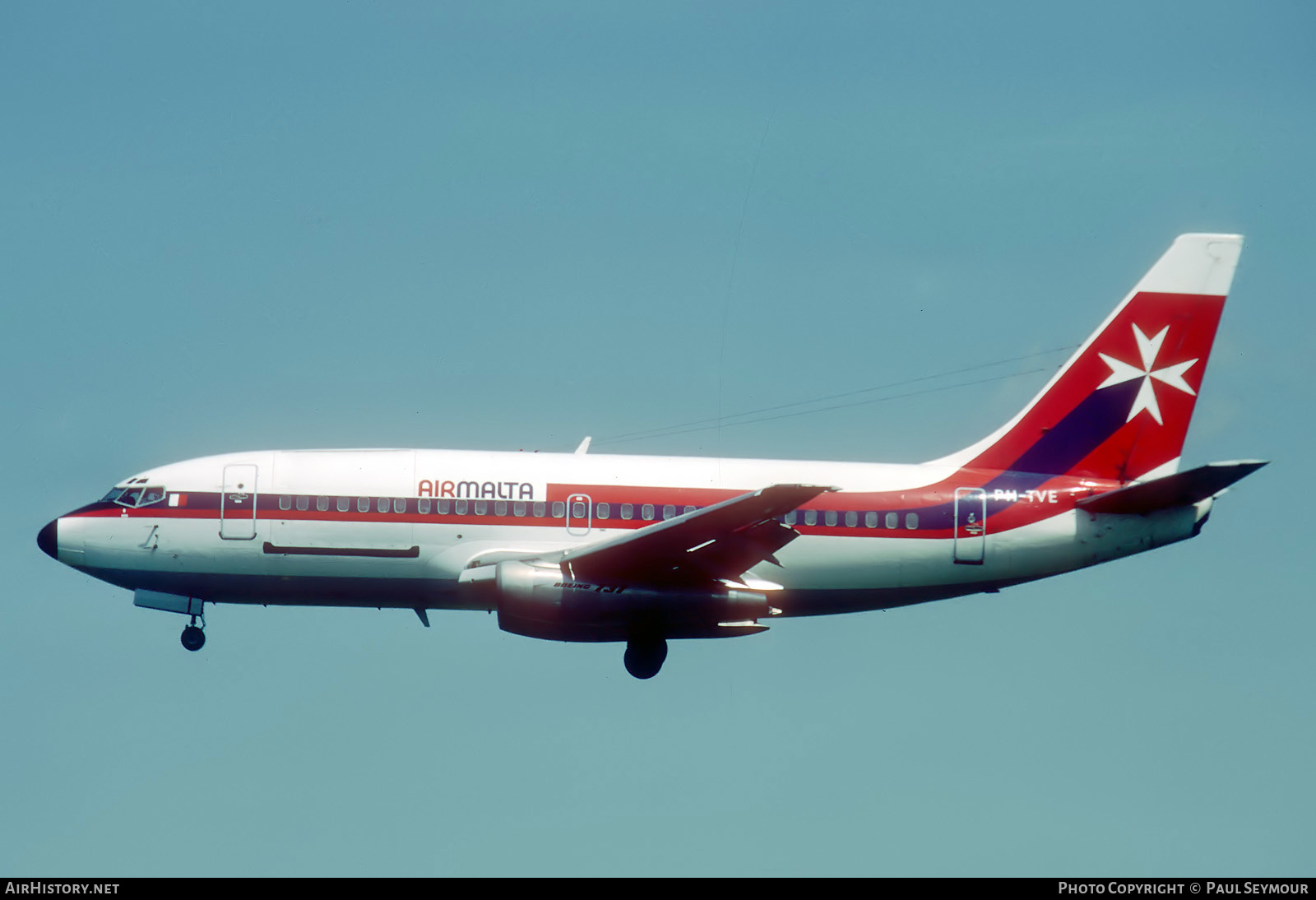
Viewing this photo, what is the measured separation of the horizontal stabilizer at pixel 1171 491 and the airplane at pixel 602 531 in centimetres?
7

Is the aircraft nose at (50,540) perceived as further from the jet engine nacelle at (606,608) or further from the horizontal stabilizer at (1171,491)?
the horizontal stabilizer at (1171,491)

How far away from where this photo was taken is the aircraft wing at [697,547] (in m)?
35.9

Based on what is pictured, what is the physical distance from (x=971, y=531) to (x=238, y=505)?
56.2ft

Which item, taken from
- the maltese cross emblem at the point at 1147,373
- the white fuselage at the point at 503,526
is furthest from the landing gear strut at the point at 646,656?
the maltese cross emblem at the point at 1147,373

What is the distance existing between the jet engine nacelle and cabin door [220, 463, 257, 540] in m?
6.02

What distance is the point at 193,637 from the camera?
4022 centimetres

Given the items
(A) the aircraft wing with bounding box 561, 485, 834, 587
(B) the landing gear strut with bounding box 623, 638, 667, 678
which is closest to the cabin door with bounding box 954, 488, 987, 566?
(A) the aircraft wing with bounding box 561, 485, 834, 587

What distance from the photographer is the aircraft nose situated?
4031cm

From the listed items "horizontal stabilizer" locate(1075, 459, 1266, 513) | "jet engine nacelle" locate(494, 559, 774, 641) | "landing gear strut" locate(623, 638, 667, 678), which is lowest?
"landing gear strut" locate(623, 638, 667, 678)

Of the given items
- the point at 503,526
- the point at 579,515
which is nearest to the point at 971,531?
the point at 579,515

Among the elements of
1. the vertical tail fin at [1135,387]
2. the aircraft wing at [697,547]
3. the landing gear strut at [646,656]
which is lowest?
the landing gear strut at [646,656]

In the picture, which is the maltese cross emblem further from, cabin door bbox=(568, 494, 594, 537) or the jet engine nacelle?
cabin door bbox=(568, 494, 594, 537)

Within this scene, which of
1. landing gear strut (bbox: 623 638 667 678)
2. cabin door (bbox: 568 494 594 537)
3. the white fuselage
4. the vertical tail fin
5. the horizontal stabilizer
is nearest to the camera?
the horizontal stabilizer
